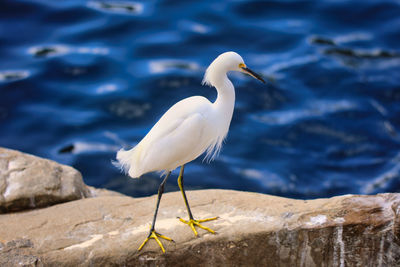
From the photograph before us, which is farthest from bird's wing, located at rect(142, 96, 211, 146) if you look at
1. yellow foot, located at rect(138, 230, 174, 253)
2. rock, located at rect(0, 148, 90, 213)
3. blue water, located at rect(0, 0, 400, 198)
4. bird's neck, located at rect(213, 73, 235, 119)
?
blue water, located at rect(0, 0, 400, 198)

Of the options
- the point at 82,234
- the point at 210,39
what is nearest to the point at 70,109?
the point at 210,39

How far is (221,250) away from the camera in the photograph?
549cm

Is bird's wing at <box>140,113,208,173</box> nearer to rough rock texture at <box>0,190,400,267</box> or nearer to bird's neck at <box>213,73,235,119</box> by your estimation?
bird's neck at <box>213,73,235,119</box>

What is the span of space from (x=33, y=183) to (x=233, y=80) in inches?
276

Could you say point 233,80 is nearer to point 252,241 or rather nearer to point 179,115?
point 179,115

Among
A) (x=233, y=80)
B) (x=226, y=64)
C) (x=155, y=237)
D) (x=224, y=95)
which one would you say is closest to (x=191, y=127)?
(x=224, y=95)

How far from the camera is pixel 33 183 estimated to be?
6883 millimetres

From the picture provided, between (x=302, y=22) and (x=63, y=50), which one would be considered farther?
(x=302, y=22)

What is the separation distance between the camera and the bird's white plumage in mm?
5457

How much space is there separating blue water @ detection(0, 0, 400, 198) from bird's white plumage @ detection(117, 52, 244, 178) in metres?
4.72

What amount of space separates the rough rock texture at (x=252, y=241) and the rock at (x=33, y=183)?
34.6 inches

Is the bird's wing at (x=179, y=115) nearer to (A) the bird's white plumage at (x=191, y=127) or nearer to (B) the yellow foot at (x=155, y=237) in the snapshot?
(A) the bird's white plumage at (x=191, y=127)

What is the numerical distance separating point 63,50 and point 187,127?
369 inches

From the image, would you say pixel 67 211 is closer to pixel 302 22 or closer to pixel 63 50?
pixel 63 50
